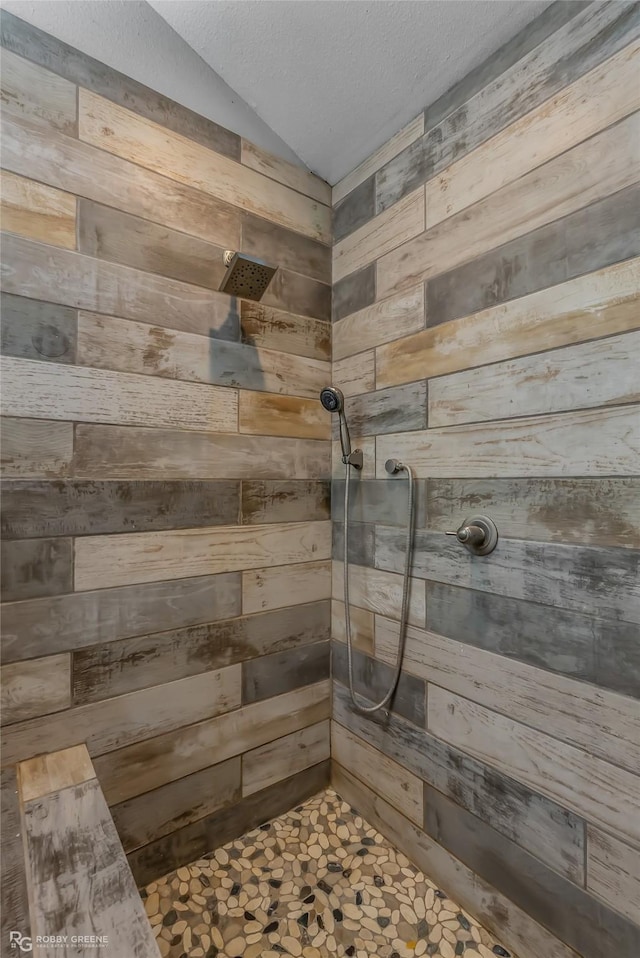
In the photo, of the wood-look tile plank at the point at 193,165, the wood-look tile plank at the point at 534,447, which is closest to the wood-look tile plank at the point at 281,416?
the wood-look tile plank at the point at 534,447

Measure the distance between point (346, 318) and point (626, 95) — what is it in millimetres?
914

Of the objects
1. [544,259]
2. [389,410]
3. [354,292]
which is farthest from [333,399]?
[544,259]

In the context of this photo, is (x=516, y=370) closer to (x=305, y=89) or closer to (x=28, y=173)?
(x=305, y=89)

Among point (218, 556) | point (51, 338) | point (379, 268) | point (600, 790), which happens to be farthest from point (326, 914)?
point (379, 268)

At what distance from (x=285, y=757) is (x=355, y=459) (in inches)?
41.4

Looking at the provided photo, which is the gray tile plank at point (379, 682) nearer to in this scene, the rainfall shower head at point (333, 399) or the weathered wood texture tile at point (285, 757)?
the weathered wood texture tile at point (285, 757)

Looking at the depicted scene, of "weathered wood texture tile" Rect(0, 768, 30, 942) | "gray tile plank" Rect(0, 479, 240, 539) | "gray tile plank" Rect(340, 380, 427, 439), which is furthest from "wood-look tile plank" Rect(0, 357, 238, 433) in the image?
"weathered wood texture tile" Rect(0, 768, 30, 942)

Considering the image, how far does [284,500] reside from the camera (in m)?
1.57

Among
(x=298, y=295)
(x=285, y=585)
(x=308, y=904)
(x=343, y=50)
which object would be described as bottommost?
(x=308, y=904)

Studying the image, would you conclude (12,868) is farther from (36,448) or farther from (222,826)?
(36,448)

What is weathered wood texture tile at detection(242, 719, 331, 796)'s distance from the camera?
1473mm

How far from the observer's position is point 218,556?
1421mm

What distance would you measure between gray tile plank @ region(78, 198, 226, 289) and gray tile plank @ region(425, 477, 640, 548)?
3.22 ft

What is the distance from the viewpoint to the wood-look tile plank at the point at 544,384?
3.12ft
